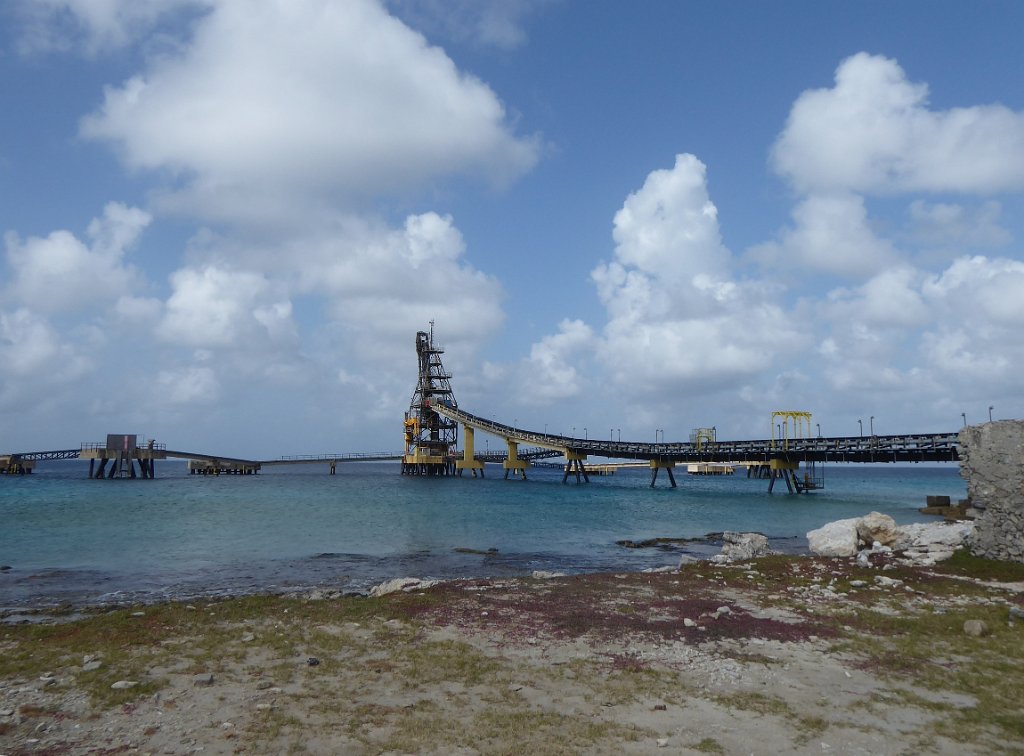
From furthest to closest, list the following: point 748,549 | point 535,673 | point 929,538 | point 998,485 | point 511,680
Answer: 1. point 929,538
2. point 748,549
3. point 998,485
4. point 535,673
5. point 511,680

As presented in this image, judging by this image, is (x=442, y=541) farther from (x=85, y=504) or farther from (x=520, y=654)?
(x=85, y=504)

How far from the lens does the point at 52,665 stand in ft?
39.7

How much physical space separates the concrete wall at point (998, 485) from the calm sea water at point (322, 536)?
11501 mm

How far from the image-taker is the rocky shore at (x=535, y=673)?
9133 mm

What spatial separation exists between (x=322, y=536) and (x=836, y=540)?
1058 inches

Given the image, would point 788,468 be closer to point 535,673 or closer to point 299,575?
point 299,575

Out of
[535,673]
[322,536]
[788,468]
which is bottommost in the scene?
[322,536]

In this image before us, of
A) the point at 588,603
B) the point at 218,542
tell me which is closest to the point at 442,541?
the point at 218,542

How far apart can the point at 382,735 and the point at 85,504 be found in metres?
57.2

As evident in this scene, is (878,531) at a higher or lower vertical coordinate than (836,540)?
higher

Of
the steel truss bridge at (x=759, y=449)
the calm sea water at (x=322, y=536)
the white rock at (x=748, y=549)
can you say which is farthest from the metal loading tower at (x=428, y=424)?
the white rock at (x=748, y=549)

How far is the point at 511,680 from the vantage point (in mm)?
11602

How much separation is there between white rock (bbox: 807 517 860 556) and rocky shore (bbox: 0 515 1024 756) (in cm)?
792

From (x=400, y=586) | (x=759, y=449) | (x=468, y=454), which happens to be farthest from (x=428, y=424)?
(x=400, y=586)
